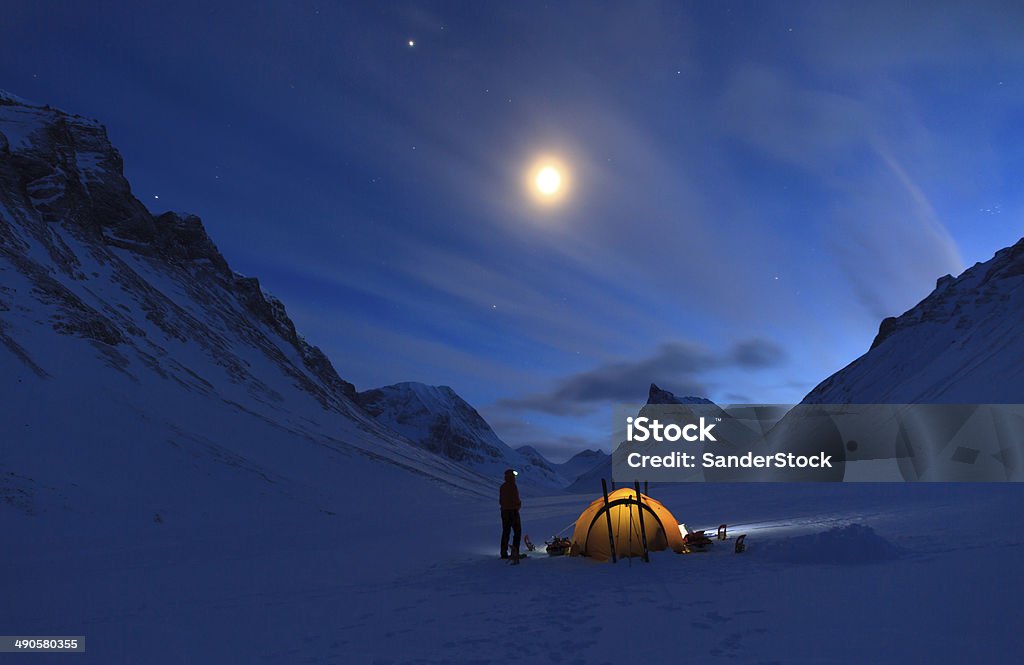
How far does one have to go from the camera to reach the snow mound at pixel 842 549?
447 inches

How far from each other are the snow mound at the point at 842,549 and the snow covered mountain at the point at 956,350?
318 feet

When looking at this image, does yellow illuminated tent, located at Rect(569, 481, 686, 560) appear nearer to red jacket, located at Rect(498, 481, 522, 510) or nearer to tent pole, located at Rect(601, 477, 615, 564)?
tent pole, located at Rect(601, 477, 615, 564)

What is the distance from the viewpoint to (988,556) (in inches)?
392

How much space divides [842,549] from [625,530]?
15.8ft

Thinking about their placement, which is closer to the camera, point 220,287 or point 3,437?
point 3,437

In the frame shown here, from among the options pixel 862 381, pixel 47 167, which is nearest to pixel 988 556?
pixel 47 167

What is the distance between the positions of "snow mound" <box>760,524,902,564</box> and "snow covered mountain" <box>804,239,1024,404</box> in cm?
9703

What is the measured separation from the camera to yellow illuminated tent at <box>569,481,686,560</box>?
47.5ft

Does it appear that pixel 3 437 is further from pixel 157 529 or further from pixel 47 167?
pixel 47 167

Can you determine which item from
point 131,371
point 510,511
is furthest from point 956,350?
point 131,371

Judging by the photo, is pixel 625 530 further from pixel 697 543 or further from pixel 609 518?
pixel 697 543

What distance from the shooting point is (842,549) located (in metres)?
11.6

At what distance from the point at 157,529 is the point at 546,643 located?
31.3 metres
